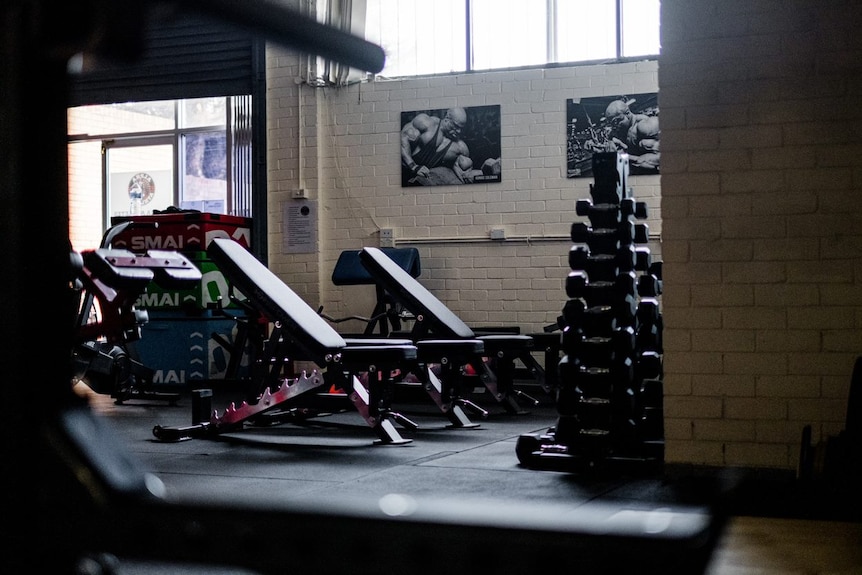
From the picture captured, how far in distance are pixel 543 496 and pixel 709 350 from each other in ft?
2.78

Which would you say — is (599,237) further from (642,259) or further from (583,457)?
(583,457)

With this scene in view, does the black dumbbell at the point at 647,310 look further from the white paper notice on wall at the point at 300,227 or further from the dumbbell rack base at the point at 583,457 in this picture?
the white paper notice on wall at the point at 300,227

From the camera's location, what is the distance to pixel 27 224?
1021 millimetres

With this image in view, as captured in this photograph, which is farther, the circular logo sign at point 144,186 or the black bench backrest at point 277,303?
the circular logo sign at point 144,186

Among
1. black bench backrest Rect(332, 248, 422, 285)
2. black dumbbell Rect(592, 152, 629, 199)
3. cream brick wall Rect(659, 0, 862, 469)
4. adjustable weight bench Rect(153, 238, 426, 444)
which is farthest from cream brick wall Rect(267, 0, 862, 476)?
black bench backrest Rect(332, 248, 422, 285)

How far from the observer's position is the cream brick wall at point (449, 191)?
25.6 ft

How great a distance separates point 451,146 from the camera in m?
8.11

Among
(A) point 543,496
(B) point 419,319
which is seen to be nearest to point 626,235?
(A) point 543,496

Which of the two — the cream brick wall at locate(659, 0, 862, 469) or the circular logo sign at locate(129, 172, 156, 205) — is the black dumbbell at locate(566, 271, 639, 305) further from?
the circular logo sign at locate(129, 172, 156, 205)

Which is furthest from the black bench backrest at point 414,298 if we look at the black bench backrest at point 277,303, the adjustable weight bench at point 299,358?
the black bench backrest at point 277,303

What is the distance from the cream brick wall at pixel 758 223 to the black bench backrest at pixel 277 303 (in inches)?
70.4

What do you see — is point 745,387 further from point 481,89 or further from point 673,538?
point 481,89

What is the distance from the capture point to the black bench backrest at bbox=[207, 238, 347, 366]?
191 inches

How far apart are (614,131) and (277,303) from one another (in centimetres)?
367
